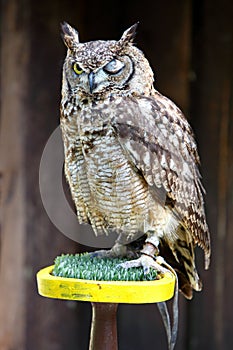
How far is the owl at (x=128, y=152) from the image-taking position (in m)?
1.40

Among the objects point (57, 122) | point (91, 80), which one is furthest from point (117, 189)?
point (57, 122)

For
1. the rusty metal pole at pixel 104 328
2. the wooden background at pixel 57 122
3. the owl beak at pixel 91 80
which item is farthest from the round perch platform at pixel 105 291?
the wooden background at pixel 57 122

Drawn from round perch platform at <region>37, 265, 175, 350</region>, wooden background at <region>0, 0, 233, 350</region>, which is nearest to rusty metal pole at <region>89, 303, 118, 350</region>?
round perch platform at <region>37, 265, 175, 350</region>

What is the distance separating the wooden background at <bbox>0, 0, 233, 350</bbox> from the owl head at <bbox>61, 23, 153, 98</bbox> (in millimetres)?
641

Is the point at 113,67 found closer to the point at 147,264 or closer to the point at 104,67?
the point at 104,67

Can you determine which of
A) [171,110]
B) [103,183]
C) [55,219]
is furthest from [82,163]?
[55,219]

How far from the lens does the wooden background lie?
2.06m

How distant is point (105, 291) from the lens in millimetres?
1271

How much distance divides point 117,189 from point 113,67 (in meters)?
0.26

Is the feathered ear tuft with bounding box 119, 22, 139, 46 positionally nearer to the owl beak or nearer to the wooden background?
the owl beak

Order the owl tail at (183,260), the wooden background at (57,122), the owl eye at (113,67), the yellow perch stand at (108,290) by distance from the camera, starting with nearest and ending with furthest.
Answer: the yellow perch stand at (108,290), the owl eye at (113,67), the owl tail at (183,260), the wooden background at (57,122)

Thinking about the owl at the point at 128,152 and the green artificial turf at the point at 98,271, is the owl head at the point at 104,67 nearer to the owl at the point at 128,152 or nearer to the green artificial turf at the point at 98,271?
the owl at the point at 128,152

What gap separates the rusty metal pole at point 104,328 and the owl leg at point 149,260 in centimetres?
10

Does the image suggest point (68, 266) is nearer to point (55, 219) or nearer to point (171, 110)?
point (171, 110)
